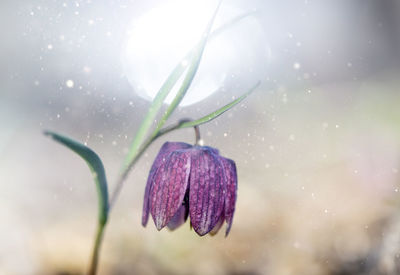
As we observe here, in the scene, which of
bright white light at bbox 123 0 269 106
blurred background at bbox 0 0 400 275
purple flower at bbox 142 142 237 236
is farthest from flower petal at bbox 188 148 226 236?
blurred background at bbox 0 0 400 275

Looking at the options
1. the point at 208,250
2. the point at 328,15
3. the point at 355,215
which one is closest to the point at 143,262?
the point at 208,250

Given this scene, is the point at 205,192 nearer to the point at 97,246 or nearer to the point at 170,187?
the point at 170,187

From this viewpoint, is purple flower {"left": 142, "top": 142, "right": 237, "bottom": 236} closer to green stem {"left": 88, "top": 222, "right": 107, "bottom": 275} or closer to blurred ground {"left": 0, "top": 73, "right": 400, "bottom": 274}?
green stem {"left": 88, "top": 222, "right": 107, "bottom": 275}

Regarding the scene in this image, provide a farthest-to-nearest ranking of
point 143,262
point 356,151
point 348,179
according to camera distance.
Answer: point 356,151, point 348,179, point 143,262

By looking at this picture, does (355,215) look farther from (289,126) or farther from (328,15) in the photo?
(328,15)

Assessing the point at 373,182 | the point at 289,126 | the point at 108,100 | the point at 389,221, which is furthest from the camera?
the point at 289,126

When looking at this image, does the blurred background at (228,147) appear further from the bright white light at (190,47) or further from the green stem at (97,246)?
the green stem at (97,246)
